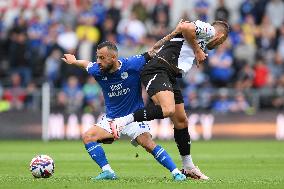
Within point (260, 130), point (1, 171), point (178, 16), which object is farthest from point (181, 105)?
point (178, 16)

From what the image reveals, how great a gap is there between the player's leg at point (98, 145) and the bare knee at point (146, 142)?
0.43 m

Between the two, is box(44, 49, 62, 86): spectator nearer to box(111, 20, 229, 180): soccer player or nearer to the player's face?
box(111, 20, 229, 180): soccer player

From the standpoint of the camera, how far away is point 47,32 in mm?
28438

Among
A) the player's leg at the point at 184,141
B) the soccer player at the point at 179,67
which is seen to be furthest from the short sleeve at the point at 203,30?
the player's leg at the point at 184,141

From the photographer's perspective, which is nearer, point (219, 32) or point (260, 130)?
point (219, 32)

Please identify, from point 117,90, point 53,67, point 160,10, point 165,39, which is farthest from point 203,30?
point 160,10

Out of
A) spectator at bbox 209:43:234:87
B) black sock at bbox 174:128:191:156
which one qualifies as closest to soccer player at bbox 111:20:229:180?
black sock at bbox 174:128:191:156

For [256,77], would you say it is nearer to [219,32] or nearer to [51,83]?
[51,83]

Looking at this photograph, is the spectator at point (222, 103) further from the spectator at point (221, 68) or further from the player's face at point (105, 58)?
the player's face at point (105, 58)

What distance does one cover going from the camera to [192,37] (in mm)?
12828

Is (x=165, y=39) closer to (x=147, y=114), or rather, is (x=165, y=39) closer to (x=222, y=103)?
(x=147, y=114)

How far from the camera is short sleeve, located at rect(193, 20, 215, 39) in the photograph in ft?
42.4

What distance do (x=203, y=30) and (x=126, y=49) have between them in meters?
14.3

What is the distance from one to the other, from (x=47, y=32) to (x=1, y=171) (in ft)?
47.4
